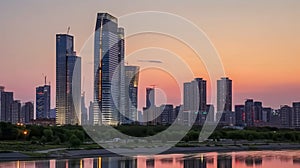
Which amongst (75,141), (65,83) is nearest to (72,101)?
(65,83)

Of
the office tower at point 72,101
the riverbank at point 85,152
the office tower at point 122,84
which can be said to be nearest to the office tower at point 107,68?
the office tower at point 122,84

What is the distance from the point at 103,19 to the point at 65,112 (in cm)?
4827

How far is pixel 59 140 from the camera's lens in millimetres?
70125

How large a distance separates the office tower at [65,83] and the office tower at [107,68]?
2366 centimetres

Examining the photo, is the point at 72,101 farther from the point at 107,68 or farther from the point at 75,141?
the point at 75,141

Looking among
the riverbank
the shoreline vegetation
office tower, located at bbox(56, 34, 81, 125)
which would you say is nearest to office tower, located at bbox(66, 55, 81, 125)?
office tower, located at bbox(56, 34, 81, 125)

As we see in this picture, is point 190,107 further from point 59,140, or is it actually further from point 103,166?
point 103,166

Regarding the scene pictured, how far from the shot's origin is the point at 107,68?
117188 mm

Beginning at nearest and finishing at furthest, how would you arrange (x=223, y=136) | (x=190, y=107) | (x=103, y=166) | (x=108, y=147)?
(x=103, y=166) < (x=108, y=147) < (x=223, y=136) < (x=190, y=107)

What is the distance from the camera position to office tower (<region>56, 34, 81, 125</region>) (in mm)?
166875

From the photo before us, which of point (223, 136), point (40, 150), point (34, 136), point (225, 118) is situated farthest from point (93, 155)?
point (225, 118)

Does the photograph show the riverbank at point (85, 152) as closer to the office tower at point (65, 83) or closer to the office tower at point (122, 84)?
the office tower at point (122, 84)

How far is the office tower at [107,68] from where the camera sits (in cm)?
11300

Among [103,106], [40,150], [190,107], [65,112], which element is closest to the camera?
[40,150]
